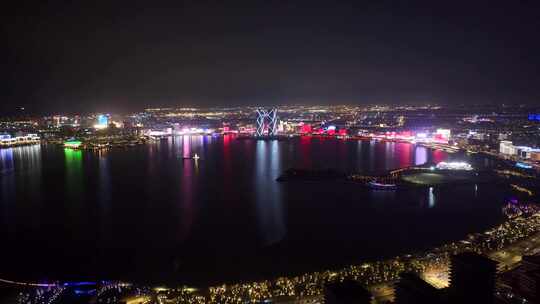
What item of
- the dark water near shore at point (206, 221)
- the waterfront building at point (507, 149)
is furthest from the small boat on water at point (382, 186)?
the waterfront building at point (507, 149)

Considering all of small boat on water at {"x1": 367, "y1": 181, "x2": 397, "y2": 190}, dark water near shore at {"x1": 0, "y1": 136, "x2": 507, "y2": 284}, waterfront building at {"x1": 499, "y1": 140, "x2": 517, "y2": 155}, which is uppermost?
waterfront building at {"x1": 499, "y1": 140, "x2": 517, "y2": 155}

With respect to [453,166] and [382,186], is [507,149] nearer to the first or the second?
[453,166]

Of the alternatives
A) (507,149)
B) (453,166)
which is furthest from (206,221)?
(507,149)

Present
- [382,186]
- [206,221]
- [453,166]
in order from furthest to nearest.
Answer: [453,166] < [382,186] < [206,221]

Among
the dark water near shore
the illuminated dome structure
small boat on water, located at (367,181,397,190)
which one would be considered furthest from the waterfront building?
small boat on water, located at (367,181,397,190)

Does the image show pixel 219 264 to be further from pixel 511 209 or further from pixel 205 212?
pixel 511 209

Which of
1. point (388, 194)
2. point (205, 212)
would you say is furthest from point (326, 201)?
point (205, 212)

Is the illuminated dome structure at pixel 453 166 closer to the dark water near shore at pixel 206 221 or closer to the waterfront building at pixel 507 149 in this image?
the dark water near shore at pixel 206 221

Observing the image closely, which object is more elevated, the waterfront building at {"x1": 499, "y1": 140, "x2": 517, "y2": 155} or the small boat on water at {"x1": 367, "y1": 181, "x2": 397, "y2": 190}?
the waterfront building at {"x1": 499, "y1": 140, "x2": 517, "y2": 155}

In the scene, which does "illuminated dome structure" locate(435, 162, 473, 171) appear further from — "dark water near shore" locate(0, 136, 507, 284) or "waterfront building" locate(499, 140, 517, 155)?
"waterfront building" locate(499, 140, 517, 155)
